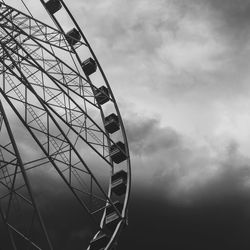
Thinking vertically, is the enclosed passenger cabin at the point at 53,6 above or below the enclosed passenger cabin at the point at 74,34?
above

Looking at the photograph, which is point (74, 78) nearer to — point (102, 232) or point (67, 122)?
point (67, 122)

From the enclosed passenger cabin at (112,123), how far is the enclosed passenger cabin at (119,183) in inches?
169

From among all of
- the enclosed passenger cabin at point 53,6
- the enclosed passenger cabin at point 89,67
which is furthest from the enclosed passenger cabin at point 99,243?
the enclosed passenger cabin at point 53,6

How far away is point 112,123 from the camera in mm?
32062

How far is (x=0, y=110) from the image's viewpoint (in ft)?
66.2

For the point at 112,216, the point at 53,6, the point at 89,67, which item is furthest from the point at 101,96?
the point at 112,216

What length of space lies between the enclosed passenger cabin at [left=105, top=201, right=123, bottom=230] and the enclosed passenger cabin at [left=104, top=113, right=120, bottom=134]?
22.4ft

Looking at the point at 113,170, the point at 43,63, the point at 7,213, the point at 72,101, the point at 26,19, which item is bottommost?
the point at 7,213

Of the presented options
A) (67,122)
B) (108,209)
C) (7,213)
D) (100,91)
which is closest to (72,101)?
(67,122)

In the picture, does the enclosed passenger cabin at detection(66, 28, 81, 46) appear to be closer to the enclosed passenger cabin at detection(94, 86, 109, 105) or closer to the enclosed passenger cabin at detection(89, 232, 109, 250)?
the enclosed passenger cabin at detection(94, 86, 109, 105)

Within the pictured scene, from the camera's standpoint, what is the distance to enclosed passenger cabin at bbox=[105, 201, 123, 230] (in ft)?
84.7

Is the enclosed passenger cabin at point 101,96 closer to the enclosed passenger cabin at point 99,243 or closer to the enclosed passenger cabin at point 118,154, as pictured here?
the enclosed passenger cabin at point 118,154

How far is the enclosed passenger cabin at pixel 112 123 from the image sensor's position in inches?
1264

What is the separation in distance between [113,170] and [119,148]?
1.40m
